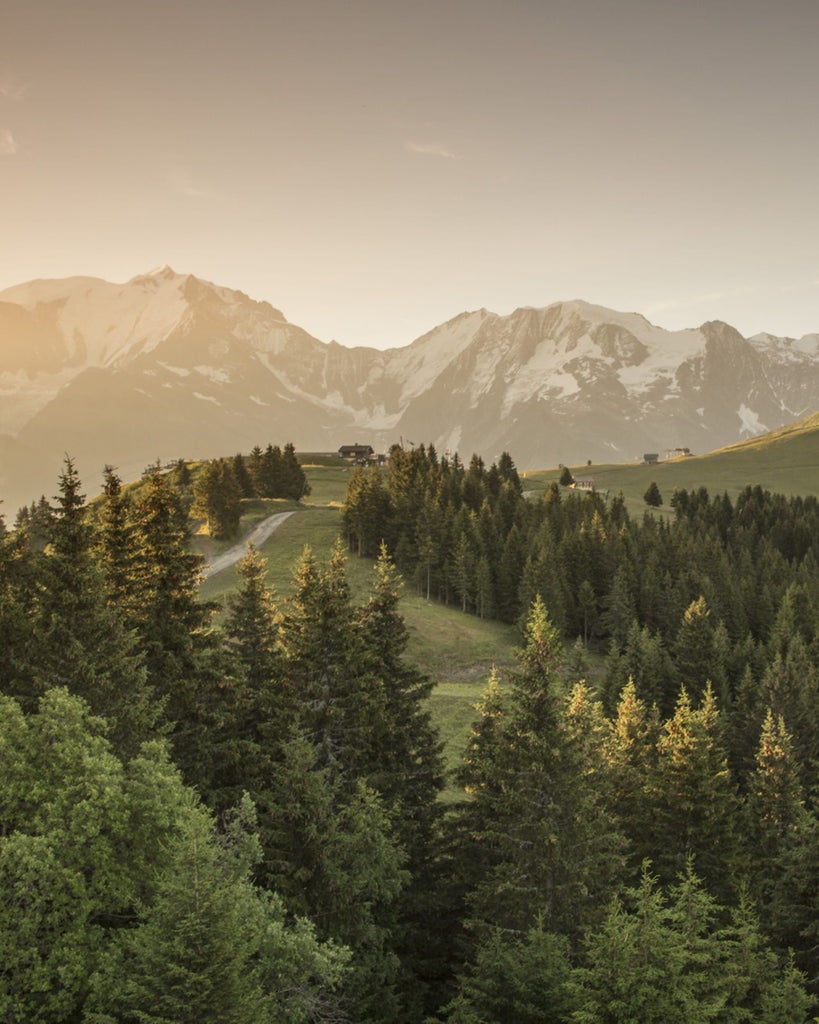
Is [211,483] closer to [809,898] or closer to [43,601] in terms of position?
[43,601]

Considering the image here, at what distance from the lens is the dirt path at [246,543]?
329 feet

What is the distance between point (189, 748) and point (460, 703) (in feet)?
127

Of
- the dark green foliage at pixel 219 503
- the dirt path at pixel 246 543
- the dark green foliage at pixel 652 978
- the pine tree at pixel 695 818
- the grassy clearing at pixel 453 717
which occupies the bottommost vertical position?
the grassy clearing at pixel 453 717

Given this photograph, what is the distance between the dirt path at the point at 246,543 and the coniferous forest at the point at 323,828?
6347 cm

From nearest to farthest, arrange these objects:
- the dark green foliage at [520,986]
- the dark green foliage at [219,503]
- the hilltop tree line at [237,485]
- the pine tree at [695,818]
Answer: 1. the dark green foliage at [520,986]
2. the pine tree at [695,818]
3. the dark green foliage at [219,503]
4. the hilltop tree line at [237,485]

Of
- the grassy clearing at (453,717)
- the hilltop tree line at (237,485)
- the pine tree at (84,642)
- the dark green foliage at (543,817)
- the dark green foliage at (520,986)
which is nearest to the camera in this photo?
the dark green foliage at (520,986)

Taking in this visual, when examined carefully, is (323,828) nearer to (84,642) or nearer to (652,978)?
(652,978)

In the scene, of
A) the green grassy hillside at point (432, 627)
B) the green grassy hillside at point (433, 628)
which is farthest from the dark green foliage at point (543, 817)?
the green grassy hillside at point (433, 628)

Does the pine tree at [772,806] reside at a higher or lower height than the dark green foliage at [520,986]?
lower

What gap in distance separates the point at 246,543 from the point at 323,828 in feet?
297

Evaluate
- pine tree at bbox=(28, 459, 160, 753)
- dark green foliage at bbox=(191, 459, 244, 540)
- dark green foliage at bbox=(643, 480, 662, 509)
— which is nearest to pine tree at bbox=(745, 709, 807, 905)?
pine tree at bbox=(28, 459, 160, 753)

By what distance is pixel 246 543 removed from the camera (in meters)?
111

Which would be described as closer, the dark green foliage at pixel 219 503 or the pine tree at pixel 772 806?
the pine tree at pixel 772 806

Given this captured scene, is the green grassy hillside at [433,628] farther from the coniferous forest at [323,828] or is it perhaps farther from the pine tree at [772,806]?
the coniferous forest at [323,828]
